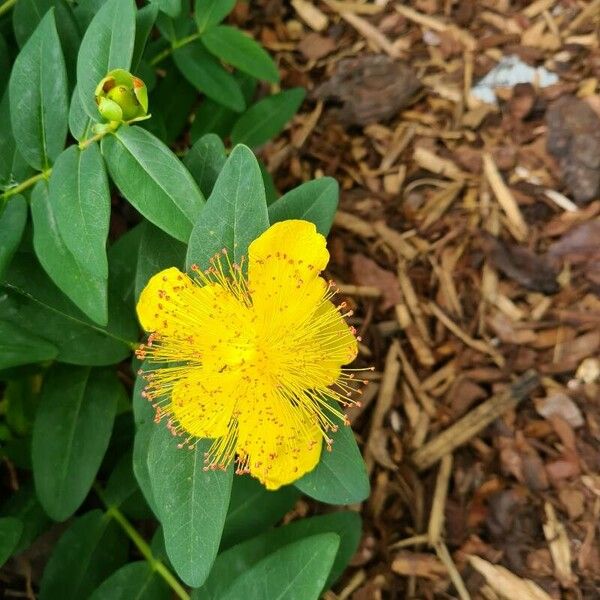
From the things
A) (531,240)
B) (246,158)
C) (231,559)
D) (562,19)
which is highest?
(246,158)

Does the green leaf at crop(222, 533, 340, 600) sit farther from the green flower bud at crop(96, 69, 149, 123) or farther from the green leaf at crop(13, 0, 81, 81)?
the green leaf at crop(13, 0, 81, 81)

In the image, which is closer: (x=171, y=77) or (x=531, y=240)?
(x=171, y=77)

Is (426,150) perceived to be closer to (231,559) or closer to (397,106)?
(397,106)

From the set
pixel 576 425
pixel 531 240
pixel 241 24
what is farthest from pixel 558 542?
pixel 241 24

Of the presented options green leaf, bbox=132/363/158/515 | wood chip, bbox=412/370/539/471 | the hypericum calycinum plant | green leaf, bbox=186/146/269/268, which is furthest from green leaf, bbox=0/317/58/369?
wood chip, bbox=412/370/539/471

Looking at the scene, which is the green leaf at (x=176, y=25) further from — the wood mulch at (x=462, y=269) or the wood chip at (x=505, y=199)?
the wood chip at (x=505, y=199)

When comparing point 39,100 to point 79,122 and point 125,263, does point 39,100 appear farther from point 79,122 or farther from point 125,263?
point 125,263
